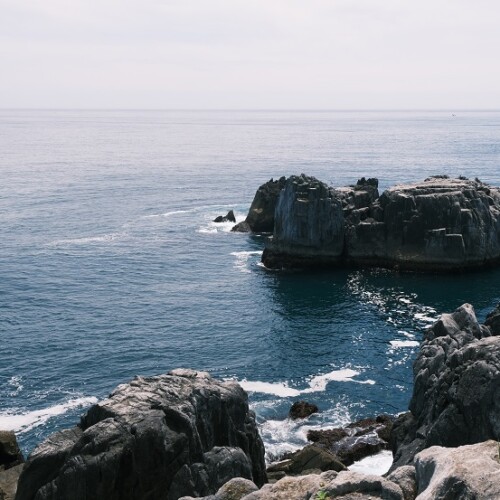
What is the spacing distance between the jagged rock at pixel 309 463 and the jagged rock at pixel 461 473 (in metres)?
23.1

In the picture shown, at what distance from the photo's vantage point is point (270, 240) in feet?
355

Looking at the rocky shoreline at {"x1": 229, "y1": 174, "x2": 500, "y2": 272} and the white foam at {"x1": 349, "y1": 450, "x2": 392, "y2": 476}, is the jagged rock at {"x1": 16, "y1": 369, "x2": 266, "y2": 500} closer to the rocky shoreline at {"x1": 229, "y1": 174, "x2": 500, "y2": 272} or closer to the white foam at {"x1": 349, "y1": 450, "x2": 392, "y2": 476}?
the white foam at {"x1": 349, "y1": 450, "x2": 392, "y2": 476}

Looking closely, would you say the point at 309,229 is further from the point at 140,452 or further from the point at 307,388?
the point at 140,452

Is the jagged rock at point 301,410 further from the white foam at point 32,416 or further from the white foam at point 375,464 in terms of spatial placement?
the white foam at point 32,416

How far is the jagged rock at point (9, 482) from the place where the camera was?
40.6 meters

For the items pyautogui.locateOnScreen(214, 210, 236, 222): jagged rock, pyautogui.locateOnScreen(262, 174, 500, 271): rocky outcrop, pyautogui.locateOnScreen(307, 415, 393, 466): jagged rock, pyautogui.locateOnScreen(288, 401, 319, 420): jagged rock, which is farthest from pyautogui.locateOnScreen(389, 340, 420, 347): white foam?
pyautogui.locateOnScreen(214, 210, 236, 222): jagged rock

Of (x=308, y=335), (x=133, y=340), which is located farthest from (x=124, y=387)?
(x=308, y=335)

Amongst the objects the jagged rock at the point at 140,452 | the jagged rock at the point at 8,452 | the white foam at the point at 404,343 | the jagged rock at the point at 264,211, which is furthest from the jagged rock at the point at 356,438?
the jagged rock at the point at 264,211

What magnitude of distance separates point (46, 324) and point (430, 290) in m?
52.7

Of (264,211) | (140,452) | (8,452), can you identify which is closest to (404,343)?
(8,452)

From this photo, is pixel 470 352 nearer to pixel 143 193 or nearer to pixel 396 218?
pixel 396 218

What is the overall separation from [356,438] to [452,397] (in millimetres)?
15678

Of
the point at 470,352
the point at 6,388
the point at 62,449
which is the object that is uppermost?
the point at 470,352

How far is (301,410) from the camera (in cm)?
6050
